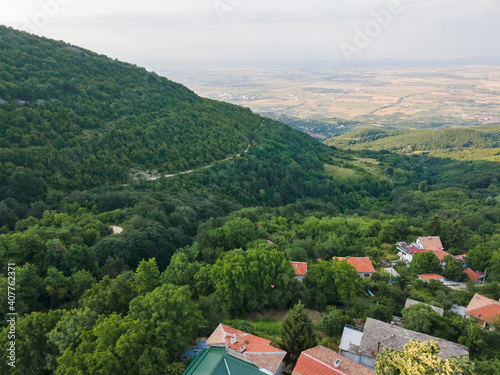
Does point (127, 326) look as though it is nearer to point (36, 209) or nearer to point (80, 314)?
point (80, 314)

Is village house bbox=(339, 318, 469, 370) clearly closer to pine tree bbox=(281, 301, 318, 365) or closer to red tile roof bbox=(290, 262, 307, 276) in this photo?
pine tree bbox=(281, 301, 318, 365)

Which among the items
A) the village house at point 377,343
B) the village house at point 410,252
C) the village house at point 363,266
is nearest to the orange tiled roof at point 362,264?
the village house at point 363,266

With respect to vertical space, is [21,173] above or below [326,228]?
above

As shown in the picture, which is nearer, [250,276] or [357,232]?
[250,276]

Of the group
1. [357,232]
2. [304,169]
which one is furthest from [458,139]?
[357,232]

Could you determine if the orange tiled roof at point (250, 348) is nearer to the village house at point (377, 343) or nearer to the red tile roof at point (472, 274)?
the village house at point (377, 343)

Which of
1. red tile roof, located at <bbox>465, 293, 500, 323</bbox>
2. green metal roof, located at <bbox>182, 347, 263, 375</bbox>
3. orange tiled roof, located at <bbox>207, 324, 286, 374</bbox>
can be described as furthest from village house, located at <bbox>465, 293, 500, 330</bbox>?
green metal roof, located at <bbox>182, 347, 263, 375</bbox>

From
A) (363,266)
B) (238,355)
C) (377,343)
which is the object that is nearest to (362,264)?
(363,266)
